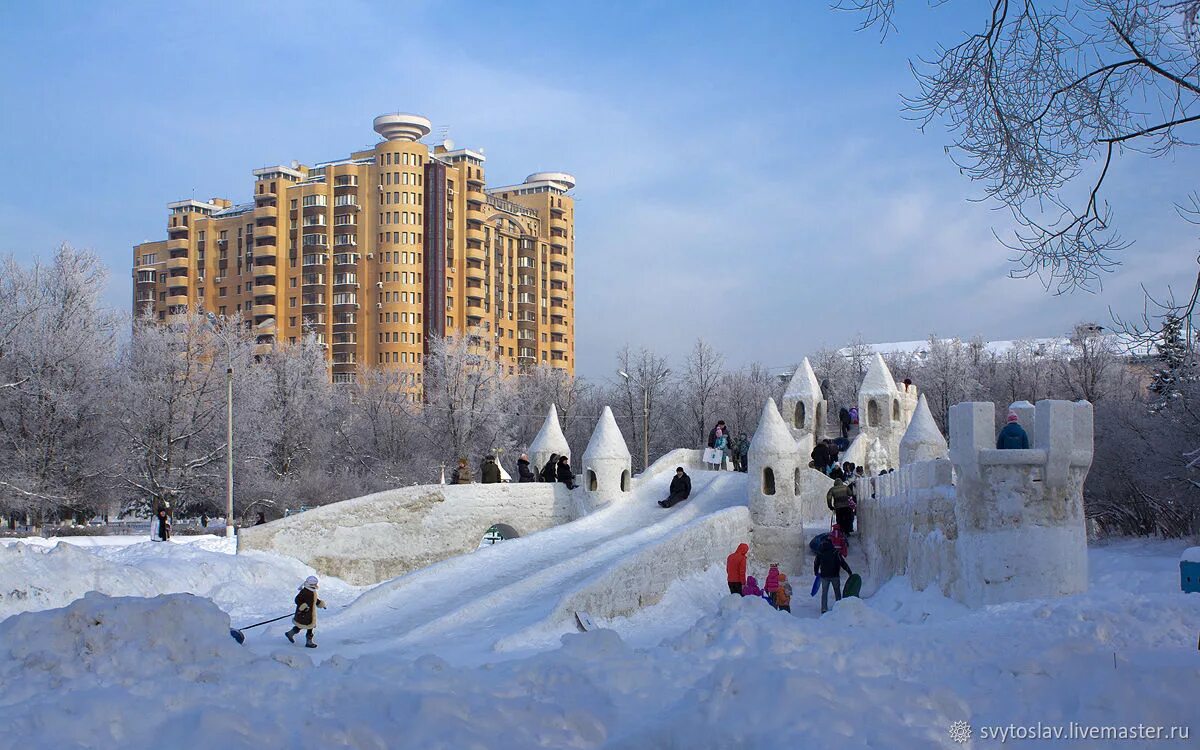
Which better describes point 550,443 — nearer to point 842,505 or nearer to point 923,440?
point 842,505

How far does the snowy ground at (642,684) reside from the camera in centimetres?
612

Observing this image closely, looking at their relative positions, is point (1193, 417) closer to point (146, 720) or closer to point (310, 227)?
point (146, 720)

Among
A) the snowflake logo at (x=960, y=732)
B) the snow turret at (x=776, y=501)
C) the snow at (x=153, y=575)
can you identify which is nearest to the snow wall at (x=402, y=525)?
the snow at (x=153, y=575)

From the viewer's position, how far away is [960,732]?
19.9 feet

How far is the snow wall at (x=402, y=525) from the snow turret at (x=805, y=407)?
6908 millimetres

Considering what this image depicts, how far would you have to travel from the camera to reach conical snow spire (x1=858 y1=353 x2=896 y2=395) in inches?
1158

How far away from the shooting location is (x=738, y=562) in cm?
1786

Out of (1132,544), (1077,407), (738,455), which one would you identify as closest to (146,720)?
(1077,407)

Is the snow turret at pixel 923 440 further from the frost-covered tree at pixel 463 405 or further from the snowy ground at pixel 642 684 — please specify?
the frost-covered tree at pixel 463 405

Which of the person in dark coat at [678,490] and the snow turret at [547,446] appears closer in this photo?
the person in dark coat at [678,490]

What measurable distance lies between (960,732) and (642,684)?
2.58m

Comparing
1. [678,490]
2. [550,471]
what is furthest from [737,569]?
[550,471]

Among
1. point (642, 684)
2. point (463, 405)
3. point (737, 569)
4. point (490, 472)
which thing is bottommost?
point (737, 569)

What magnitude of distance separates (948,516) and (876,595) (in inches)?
127
